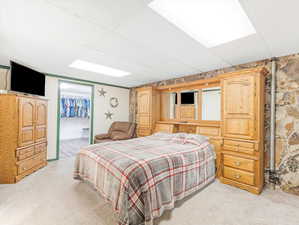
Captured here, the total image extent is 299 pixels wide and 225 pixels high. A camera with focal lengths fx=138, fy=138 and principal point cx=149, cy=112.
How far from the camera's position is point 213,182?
9.10 ft

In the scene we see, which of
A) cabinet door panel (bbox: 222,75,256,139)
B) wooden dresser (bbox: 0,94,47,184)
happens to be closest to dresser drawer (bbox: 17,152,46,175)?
wooden dresser (bbox: 0,94,47,184)

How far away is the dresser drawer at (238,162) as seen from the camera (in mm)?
2428

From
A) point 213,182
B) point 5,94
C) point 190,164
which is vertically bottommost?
point 213,182

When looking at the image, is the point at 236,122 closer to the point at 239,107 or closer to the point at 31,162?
the point at 239,107

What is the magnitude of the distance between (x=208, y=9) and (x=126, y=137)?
3.60 m

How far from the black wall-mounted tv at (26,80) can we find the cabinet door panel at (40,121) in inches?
12.4

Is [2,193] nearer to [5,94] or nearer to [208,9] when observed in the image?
[5,94]

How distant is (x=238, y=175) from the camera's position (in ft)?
8.32

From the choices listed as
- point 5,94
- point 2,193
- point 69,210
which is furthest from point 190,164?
point 5,94

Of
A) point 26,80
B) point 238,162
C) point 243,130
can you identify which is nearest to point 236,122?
point 243,130

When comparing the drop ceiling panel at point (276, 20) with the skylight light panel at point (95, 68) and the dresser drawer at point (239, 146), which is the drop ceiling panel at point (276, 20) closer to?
the dresser drawer at point (239, 146)

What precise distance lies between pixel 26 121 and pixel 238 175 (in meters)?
4.33

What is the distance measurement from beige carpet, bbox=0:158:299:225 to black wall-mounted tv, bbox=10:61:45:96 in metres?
1.91

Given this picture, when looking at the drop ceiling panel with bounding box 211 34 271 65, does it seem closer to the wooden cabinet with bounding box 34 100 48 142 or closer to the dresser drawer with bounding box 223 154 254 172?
the dresser drawer with bounding box 223 154 254 172
